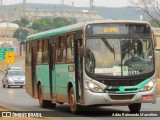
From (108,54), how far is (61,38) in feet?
10.0

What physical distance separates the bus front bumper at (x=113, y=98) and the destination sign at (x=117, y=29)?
188 cm

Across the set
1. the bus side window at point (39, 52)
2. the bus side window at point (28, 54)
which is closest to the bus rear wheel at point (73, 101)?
the bus side window at point (39, 52)

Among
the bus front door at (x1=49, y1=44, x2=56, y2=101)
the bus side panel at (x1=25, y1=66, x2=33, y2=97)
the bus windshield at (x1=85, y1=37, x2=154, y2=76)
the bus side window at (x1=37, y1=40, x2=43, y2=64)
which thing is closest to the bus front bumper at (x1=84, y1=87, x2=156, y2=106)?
the bus windshield at (x1=85, y1=37, x2=154, y2=76)

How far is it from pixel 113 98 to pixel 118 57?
4.06 ft

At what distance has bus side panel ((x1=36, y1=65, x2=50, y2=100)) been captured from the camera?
81.9 feet

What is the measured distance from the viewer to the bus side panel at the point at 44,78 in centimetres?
2495

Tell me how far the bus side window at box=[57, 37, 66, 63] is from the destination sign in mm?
2152

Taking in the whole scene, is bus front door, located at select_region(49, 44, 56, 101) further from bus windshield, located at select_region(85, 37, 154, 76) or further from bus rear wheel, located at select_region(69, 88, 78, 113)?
bus windshield, located at select_region(85, 37, 154, 76)

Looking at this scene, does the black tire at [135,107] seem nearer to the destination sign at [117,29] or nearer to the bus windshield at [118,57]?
the bus windshield at [118,57]

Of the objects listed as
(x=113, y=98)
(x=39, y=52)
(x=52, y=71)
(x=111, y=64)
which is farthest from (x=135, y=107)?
(x=39, y=52)

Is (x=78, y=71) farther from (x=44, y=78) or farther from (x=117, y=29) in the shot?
(x=44, y=78)

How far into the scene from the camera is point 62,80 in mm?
22719

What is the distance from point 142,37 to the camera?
20.7 m

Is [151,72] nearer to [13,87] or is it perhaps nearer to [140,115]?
[140,115]
